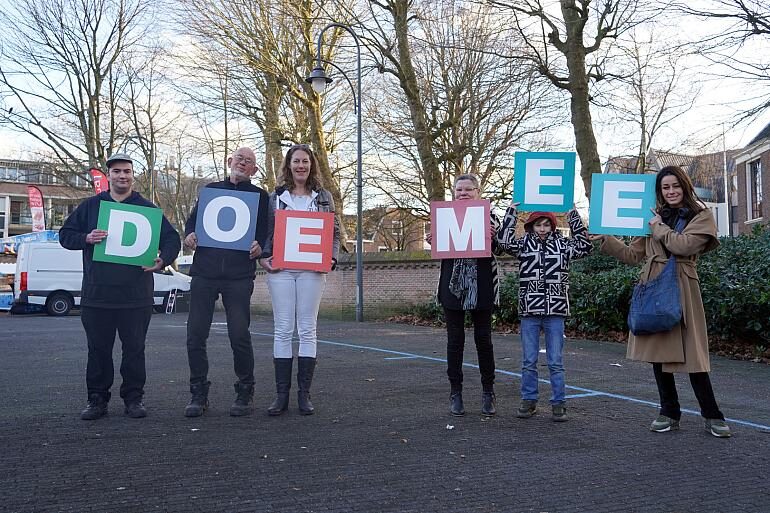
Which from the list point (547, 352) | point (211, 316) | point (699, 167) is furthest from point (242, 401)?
point (699, 167)

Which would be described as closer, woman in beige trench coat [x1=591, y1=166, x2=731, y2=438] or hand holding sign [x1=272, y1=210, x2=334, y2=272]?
woman in beige trench coat [x1=591, y1=166, x2=731, y2=438]

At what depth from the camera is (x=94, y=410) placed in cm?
538

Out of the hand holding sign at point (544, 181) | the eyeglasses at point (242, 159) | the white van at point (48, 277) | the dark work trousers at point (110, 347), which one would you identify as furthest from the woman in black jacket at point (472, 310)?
the white van at point (48, 277)

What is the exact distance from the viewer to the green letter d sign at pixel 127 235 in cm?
554

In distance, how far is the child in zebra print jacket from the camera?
18.0 feet

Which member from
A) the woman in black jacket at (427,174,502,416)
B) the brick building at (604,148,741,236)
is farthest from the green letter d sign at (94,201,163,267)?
the brick building at (604,148,741,236)

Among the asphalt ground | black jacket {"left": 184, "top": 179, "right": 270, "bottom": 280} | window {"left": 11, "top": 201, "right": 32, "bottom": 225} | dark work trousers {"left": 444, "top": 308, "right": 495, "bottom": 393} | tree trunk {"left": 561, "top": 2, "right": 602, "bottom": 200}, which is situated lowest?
the asphalt ground

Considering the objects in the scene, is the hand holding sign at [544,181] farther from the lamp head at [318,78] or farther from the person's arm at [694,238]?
the lamp head at [318,78]

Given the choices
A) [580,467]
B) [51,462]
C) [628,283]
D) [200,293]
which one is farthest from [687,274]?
[628,283]

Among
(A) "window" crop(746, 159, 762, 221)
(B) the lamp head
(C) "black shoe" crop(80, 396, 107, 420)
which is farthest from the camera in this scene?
(A) "window" crop(746, 159, 762, 221)

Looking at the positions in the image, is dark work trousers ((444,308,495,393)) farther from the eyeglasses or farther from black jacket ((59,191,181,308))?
black jacket ((59,191,181,308))

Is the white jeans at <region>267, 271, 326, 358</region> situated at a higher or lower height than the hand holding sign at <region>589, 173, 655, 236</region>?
lower

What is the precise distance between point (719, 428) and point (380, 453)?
8.04 ft

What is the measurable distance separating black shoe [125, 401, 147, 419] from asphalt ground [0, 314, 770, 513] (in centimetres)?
8
